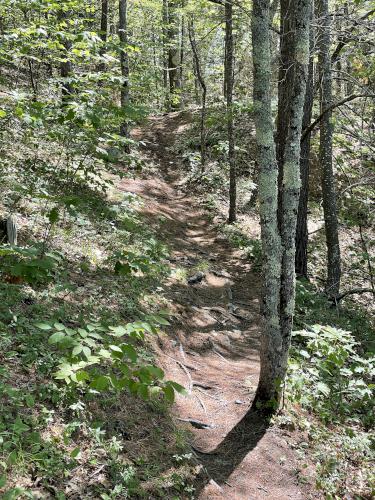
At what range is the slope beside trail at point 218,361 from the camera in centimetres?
460

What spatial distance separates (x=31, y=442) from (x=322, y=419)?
146 inches

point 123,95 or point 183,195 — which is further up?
point 123,95

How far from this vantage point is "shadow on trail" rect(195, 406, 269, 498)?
443 cm

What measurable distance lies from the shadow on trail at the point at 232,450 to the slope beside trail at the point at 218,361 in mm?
11

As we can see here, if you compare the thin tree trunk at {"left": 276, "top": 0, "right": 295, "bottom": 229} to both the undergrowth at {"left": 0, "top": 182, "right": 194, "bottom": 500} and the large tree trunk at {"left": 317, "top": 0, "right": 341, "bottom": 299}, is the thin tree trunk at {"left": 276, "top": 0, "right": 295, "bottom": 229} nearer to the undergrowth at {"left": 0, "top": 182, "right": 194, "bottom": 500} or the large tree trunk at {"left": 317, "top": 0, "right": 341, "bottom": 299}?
the undergrowth at {"left": 0, "top": 182, "right": 194, "bottom": 500}

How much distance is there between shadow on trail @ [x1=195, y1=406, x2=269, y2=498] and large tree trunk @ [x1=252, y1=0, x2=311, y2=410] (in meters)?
0.24

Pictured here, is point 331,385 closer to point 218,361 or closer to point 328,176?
point 218,361

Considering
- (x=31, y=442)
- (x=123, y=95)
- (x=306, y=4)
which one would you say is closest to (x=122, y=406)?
(x=31, y=442)

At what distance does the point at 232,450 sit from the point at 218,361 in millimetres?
2150

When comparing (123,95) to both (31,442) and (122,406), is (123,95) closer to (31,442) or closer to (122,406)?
(122,406)

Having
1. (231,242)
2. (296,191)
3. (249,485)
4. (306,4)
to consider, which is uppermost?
(306,4)

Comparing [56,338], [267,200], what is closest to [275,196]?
[267,200]

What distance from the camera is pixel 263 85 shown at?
15.8ft

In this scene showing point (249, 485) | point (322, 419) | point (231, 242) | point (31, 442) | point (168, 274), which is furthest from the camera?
point (231, 242)
